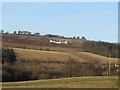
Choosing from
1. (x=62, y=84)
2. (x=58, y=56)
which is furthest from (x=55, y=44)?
(x=62, y=84)

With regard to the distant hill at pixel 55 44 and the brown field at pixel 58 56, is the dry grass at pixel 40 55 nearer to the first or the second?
the brown field at pixel 58 56

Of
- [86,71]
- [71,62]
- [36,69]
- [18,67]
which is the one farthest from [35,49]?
[18,67]

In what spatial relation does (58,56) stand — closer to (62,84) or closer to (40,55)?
(40,55)

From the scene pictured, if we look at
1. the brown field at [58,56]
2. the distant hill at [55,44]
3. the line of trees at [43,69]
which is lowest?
the line of trees at [43,69]

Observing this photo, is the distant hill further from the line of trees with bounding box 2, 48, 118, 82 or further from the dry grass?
the line of trees with bounding box 2, 48, 118, 82

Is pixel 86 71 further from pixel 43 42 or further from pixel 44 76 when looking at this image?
pixel 43 42

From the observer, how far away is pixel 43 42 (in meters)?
Answer: 75.8

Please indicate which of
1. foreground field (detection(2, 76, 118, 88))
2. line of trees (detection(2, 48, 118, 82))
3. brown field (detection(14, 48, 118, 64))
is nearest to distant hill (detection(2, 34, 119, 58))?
brown field (detection(14, 48, 118, 64))

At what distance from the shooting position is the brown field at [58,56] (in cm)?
5784

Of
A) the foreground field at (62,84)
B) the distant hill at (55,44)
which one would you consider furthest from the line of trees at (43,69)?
the distant hill at (55,44)

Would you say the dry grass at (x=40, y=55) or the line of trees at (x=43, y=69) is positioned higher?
the dry grass at (x=40, y=55)

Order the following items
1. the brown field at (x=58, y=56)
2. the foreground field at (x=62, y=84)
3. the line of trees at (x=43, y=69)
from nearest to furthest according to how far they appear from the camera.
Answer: the foreground field at (x=62, y=84) → the line of trees at (x=43, y=69) → the brown field at (x=58, y=56)

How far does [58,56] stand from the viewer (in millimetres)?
62812

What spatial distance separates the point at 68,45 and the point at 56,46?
628cm
